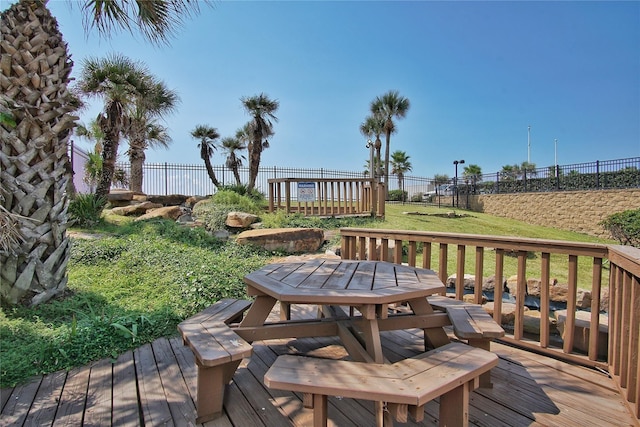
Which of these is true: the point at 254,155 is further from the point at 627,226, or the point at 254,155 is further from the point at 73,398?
the point at 73,398

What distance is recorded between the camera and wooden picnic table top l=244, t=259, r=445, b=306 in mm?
1481

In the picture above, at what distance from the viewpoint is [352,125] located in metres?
23.7

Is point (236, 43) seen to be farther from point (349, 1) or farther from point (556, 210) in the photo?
point (556, 210)

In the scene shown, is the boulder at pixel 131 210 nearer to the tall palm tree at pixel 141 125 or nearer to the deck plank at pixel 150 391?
the tall palm tree at pixel 141 125

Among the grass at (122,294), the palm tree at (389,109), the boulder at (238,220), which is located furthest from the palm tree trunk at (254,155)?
the palm tree at (389,109)

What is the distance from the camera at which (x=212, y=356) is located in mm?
1301

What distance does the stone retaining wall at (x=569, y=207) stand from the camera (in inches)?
460

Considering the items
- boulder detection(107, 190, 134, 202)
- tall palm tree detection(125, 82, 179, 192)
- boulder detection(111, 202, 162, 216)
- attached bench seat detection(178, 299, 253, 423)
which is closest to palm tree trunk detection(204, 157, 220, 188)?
tall palm tree detection(125, 82, 179, 192)

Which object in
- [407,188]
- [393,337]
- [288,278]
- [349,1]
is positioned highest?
[349,1]

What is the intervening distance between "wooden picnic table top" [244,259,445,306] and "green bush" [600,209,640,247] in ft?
26.5

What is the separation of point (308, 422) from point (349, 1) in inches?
307

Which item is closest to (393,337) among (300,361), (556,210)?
(300,361)

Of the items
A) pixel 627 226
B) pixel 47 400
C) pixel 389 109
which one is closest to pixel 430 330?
pixel 47 400

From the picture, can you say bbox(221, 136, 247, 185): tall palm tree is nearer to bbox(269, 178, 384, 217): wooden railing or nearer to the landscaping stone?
Answer: bbox(269, 178, 384, 217): wooden railing
